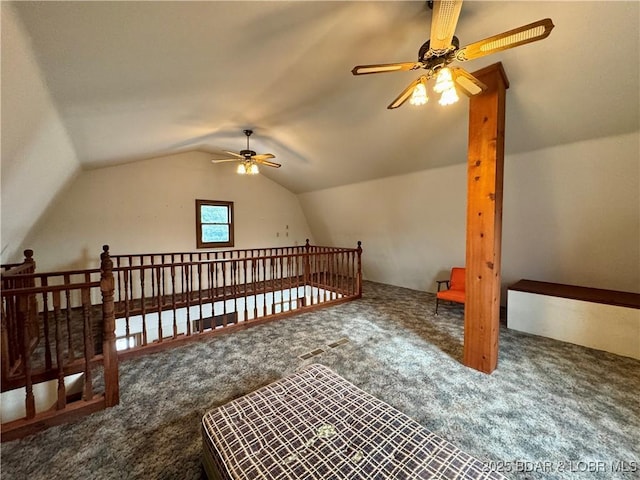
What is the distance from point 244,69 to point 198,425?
2.98 m

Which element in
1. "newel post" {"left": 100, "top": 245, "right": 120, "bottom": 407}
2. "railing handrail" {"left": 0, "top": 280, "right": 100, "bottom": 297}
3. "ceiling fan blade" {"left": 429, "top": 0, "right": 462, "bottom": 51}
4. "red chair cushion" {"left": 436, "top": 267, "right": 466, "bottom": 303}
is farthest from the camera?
"red chair cushion" {"left": 436, "top": 267, "right": 466, "bottom": 303}

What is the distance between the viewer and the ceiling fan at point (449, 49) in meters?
1.34

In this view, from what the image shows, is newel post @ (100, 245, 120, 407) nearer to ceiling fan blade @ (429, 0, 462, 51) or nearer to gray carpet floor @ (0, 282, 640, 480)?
gray carpet floor @ (0, 282, 640, 480)

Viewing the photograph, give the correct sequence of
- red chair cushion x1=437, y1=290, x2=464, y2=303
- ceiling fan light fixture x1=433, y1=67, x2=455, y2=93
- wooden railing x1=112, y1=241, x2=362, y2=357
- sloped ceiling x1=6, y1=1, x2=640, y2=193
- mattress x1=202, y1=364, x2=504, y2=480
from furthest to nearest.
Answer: red chair cushion x1=437, y1=290, x2=464, y2=303
wooden railing x1=112, y1=241, x2=362, y2=357
ceiling fan light fixture x1=433, y1=67, x2=455, y2=93
sloped ceiling x1=6, y1=1, x2=640, y2=193
mattress x1=202, y1=364, x2=504, y2=480

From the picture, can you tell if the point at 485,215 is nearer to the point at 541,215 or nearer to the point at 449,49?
the point at 449,49

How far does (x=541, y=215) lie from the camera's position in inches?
140

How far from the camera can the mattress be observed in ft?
3.68

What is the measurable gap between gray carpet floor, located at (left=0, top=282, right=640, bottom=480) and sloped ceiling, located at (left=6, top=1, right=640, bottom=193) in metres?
2.53


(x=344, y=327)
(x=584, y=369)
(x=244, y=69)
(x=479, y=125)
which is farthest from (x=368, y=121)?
(x=584, y=369)

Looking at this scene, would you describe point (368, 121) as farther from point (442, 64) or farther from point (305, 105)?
point (442, 64)

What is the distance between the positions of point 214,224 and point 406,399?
5445 mm

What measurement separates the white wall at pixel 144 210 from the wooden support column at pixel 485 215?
5281mm

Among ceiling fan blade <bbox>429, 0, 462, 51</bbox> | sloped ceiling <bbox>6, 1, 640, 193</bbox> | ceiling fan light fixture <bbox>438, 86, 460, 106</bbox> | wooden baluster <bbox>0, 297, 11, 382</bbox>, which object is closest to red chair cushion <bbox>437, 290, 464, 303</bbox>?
sloped ceiling <bbox>6, 1, 640, 193</bbox>

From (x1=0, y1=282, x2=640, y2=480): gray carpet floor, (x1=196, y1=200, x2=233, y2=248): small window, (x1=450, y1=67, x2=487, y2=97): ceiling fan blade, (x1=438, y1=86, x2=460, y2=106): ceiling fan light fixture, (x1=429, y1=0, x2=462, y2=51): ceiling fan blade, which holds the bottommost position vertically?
(x1=0, y1=282, x2=640, y2=480): gray carpet floor
